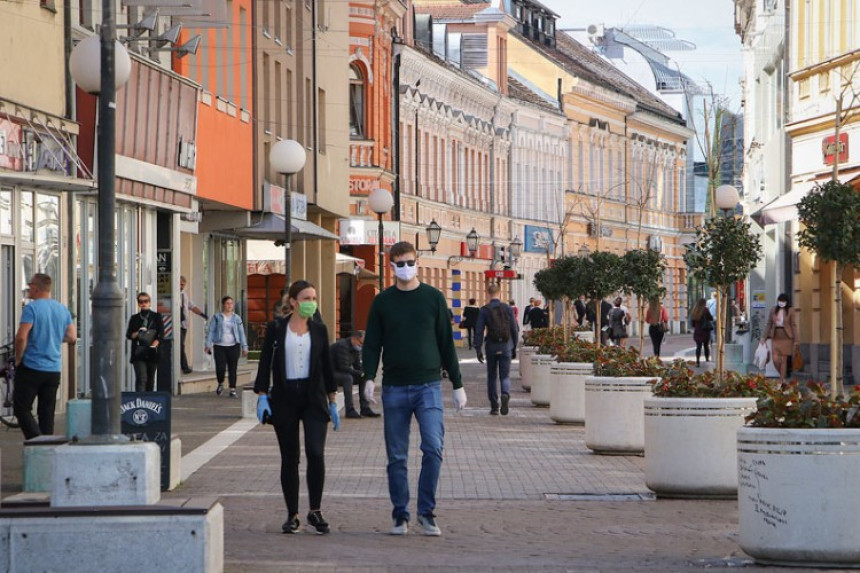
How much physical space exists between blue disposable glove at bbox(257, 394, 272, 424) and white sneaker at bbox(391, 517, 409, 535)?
1.13 m

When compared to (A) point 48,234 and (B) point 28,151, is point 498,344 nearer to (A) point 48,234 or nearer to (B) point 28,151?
(A) point 48,234

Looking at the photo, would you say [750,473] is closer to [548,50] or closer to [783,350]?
[783,350]

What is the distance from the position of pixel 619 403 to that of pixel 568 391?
535 centimetres

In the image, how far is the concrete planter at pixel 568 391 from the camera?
2325 cm

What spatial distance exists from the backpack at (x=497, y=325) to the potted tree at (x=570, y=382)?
2.26 metres

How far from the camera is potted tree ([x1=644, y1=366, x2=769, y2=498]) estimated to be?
1430 cm

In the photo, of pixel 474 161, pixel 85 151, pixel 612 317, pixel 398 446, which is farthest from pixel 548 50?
pixel 398 446

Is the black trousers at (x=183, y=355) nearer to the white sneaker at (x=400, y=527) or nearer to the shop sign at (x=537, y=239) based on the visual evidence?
the white sneaker at (x=400, y=527)

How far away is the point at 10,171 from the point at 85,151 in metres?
3.51

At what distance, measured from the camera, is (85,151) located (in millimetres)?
26922

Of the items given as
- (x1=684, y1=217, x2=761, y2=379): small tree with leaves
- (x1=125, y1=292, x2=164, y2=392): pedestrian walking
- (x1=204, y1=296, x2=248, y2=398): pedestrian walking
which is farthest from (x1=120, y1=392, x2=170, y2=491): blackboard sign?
(x1=204, y1=296, x2=248, y2=398): pedestrian walking

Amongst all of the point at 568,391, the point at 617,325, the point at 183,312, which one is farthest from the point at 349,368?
the point at 617,325

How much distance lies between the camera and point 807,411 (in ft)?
34.7

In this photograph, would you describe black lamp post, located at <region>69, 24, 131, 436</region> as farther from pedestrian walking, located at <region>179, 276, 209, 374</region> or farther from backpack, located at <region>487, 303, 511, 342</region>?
pedestrian walking, located at <region>179, 276, 209, 374</region>
